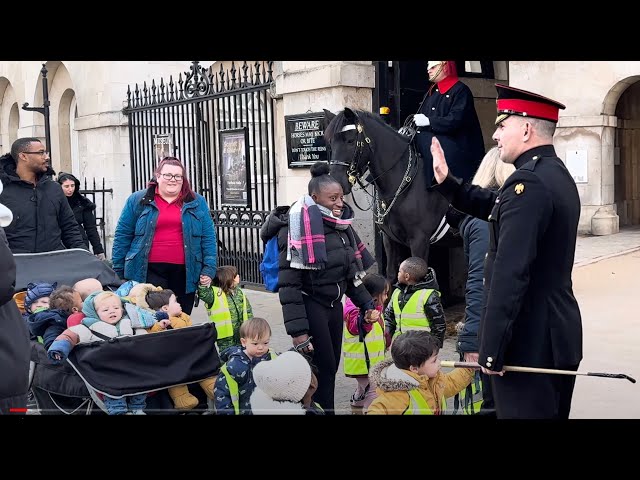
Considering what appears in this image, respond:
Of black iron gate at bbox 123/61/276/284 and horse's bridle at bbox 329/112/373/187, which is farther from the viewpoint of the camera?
black iron gate at bbox 123/61/276/284

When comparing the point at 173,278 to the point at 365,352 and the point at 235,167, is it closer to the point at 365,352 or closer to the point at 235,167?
the point at 365,352

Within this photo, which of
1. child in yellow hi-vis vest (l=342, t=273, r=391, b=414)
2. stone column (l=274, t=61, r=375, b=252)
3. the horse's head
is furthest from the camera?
stone column (l=274, t=61, r=375, b=252)

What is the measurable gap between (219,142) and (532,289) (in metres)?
8.59

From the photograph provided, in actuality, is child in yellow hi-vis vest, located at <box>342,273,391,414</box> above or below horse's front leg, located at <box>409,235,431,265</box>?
below

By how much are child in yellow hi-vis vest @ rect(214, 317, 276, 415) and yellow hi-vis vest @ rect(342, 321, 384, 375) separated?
121 cm

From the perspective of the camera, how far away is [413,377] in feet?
15.1

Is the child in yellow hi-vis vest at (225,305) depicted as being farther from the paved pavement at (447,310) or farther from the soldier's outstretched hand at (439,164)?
the soldier's outstretched hand at (439,164)

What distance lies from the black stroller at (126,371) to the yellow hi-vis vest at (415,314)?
130 centimetres

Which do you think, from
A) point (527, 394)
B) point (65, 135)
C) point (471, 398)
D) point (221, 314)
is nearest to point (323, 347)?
point (471, 398)

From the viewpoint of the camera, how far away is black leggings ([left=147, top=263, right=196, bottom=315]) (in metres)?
6.79

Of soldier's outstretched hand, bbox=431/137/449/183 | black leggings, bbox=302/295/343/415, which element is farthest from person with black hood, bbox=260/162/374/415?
soldier's outstretched hand, bbox=431/137/449/183

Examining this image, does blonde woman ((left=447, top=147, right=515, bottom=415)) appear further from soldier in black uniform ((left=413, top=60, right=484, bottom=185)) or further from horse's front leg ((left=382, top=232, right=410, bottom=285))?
horse's front leg ((left=382, top=232, right=410, bottom=285))

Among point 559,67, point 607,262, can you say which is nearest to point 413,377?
point 607,262
